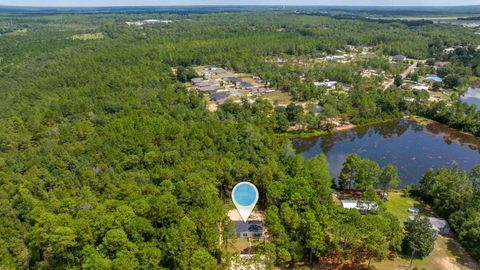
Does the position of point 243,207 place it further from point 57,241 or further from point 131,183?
point 57,241

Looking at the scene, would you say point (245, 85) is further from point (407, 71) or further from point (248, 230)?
point (248, 230)

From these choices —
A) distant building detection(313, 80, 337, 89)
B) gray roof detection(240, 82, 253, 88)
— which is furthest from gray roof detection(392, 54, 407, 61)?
gray roof detection(240, 82, 253, 88)

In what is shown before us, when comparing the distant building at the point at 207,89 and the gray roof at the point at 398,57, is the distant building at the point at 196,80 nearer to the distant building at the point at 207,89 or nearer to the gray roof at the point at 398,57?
the distant building at the point at 207,89

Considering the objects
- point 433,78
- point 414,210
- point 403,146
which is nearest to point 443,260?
point 414,210

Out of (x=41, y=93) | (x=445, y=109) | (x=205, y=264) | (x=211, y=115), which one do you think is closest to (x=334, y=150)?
(x=211, y=115)

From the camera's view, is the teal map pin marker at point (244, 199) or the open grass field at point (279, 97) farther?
the open grass field at point (279, 97)

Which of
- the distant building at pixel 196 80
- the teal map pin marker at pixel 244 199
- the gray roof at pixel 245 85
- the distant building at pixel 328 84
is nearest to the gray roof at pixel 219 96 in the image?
the gray roof at pixel 245 85

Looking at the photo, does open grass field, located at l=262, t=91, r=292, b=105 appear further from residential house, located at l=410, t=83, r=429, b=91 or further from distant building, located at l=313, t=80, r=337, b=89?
residential house, located at l=410, t=83, r=429, b=91
